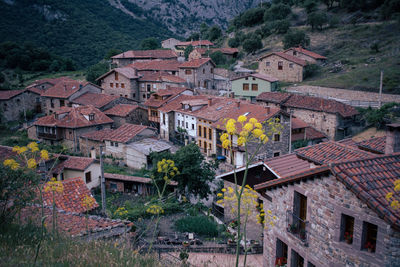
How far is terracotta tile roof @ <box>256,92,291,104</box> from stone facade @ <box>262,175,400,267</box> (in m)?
26.1

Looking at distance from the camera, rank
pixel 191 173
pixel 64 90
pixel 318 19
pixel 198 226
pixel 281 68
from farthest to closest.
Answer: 1. pixel 318 19
2. pixel 281 68
3. pixel 64 90
4. pixel 191 173
5. pixel 198 226

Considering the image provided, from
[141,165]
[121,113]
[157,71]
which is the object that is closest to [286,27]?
[157,71]

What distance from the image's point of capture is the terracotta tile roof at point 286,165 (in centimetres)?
1240

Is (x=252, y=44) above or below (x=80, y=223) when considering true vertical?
above

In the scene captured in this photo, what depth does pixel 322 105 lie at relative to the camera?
32031 mm

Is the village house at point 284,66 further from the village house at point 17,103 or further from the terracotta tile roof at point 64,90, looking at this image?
the village house at point 17,103

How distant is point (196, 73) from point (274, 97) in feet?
45.3

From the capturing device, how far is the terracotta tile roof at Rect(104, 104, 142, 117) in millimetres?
37812

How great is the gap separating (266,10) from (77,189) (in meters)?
69.6

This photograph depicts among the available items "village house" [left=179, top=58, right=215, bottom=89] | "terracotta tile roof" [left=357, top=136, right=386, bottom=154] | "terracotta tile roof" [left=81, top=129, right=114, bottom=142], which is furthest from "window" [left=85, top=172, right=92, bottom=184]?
"village house" [left=179, top=58, right=215, bottom=89]

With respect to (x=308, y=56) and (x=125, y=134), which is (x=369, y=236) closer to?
(x=125, y=134)

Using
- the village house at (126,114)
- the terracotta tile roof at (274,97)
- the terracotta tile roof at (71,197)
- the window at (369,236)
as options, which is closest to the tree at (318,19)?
the terracotta tile roof at (274,97)

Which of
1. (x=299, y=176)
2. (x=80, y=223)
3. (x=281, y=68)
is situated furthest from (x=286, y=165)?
(x=281, y=68)

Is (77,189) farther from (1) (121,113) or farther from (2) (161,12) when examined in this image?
(2) (161,12)
